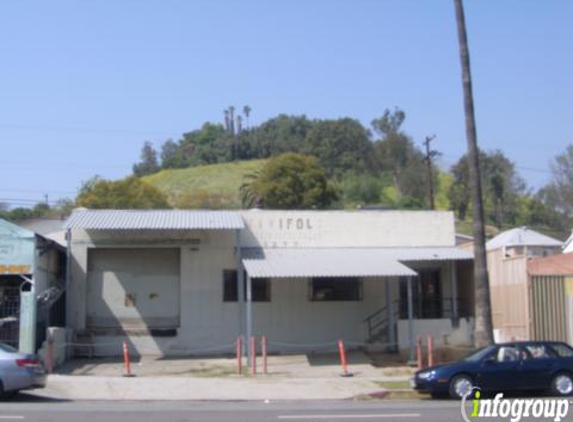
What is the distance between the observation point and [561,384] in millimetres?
18344

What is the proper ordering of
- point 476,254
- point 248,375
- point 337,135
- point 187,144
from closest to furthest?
point 476,254
point 248,375
point 337,135
point 187,144

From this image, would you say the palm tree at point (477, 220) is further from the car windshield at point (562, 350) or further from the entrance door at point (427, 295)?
the entrance door at point (427, 295)

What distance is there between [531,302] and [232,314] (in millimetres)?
10518

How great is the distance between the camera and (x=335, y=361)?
27672 millimetres

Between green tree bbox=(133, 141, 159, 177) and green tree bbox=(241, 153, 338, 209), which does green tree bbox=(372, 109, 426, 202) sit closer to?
green tree bbox=(241, 153, 338, 209)

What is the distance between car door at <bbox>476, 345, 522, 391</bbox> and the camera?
1800cm

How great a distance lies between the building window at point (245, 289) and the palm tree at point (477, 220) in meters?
9.74

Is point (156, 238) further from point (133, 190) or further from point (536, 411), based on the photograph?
point (133, 190)

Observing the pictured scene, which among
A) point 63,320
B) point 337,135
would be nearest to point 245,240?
point 63,320

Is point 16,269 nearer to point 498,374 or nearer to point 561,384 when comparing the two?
point 498,374

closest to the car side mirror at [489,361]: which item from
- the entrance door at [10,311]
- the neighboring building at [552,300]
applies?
the neighboring building at [552,300]

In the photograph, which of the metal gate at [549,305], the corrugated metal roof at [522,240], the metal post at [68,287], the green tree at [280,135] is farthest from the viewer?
the green tree at [280,135]

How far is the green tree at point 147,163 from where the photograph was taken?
508 feet

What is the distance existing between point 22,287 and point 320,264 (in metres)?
9.78
